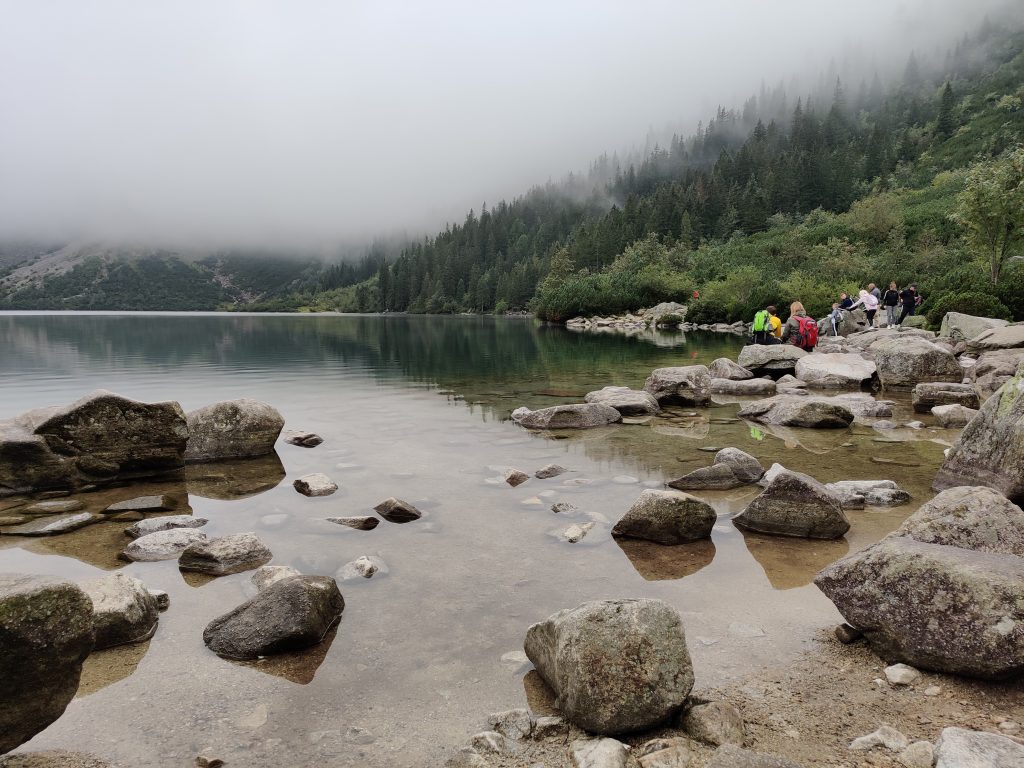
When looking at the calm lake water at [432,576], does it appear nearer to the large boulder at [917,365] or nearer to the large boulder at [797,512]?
the large boulder at [797,512]

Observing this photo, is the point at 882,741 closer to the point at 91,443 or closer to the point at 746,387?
the point at 91,443

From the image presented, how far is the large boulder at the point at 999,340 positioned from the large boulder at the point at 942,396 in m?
7.11

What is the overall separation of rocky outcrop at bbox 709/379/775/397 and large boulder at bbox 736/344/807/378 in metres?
2.60

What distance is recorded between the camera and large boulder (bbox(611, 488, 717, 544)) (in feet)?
25.7

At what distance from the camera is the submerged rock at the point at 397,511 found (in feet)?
29.3

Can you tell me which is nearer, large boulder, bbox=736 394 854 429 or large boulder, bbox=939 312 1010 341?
large boulder, bbox=736 394 854 429

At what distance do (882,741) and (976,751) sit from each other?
2.14 feet

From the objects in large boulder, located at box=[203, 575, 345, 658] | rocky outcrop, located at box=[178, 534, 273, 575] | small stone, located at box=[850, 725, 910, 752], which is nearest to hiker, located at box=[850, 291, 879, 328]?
small stone, located at box=[850, 725, 910, 752]

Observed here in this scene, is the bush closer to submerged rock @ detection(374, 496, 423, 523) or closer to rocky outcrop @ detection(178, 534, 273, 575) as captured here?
submerged rock @ detection(374, 496, 423, 523)

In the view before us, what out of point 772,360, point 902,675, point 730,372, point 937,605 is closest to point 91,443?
point 902,675

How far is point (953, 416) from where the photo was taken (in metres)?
15.0

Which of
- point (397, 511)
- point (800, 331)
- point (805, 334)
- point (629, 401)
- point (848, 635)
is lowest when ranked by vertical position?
point (397, 511)

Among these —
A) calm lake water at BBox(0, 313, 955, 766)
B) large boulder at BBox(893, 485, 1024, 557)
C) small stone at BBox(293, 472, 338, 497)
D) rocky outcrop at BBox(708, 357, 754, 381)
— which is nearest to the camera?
calm lake water at BBox(0, 313, 955, 766)

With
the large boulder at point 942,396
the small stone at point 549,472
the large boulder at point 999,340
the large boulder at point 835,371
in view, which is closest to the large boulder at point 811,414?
the large boulder at point 942,396
